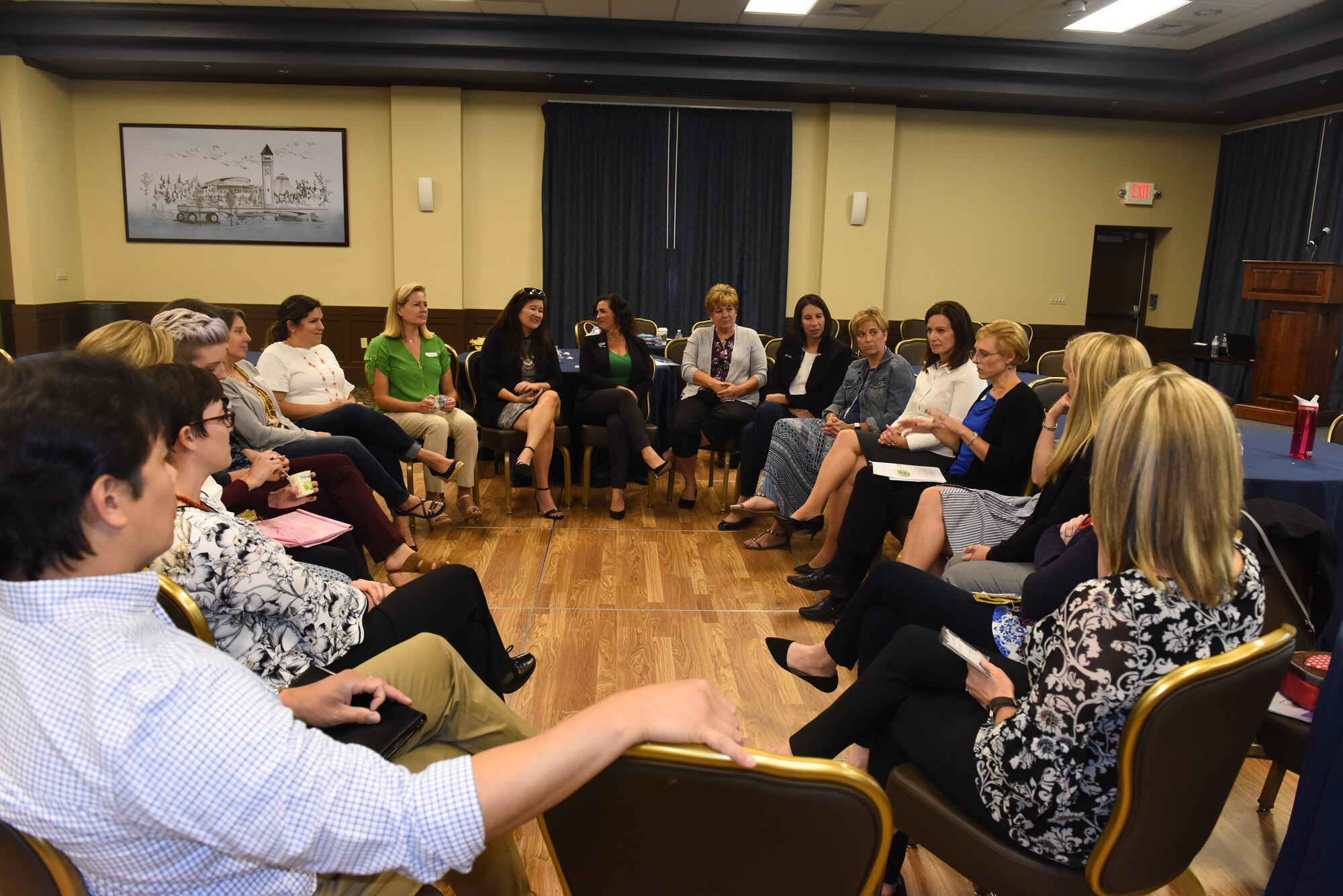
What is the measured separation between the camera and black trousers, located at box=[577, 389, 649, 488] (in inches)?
195

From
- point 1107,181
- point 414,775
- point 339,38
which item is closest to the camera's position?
point 414,775

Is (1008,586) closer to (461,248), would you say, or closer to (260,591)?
(260,591)

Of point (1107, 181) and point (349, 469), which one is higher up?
point (1107, 181)

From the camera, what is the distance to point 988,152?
364 inches

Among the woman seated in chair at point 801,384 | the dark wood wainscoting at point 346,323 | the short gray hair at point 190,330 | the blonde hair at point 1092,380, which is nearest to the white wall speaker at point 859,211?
the dark wood wainscoting at point 346,323

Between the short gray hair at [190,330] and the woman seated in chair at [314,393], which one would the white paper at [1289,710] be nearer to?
the short gray hair at [190,330]

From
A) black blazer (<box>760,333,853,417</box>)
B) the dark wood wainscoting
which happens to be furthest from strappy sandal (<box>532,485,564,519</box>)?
the dark wood wainscoting

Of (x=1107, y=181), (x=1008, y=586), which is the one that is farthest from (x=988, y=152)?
(x=1008, y=586)

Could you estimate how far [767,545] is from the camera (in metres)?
4.36

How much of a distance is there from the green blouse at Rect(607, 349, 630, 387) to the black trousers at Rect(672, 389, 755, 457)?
0.36 meters

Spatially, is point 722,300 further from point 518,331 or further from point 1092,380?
A: point 1092,380

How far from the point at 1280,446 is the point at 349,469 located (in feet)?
11.5

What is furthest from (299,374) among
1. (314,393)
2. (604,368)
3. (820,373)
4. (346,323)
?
(346,323)

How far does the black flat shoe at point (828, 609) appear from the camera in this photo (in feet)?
11.4
